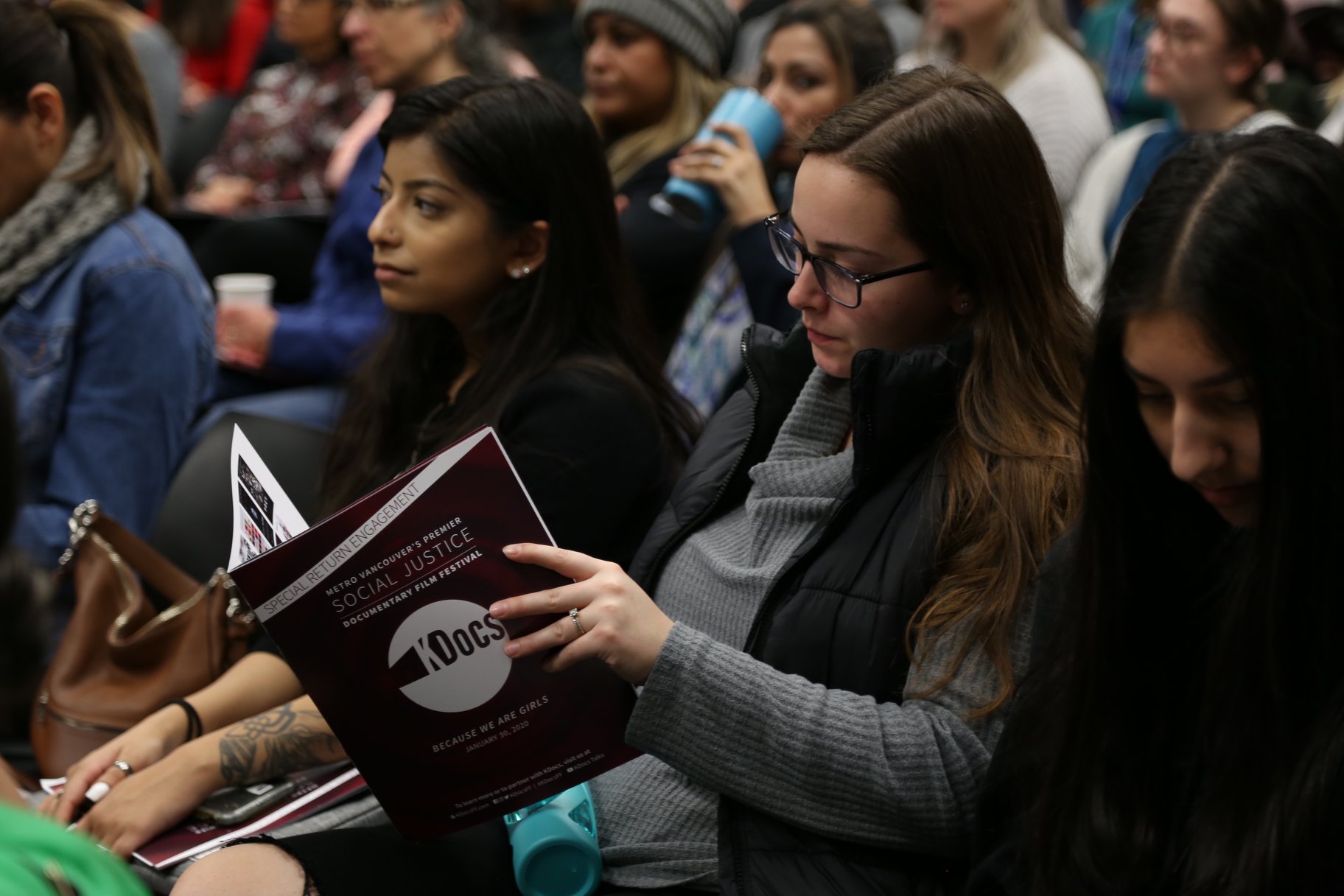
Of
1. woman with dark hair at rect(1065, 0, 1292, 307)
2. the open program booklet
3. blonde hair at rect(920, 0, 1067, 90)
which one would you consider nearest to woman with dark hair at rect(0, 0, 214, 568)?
the open program booklet

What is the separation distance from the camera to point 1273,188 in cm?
125

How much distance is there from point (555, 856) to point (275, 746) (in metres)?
0.55

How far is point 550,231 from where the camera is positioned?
2.32 meters

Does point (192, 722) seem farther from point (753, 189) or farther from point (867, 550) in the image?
point (753, 189)

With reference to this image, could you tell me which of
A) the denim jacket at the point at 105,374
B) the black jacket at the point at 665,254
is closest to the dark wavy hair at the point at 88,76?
the denim jacket at the point at 105,374

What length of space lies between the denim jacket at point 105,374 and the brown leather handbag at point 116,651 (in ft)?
1.25

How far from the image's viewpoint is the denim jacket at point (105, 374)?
8.83 feet

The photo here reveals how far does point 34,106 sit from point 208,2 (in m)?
3.48

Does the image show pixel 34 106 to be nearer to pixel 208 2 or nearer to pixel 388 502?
pixel 388 502

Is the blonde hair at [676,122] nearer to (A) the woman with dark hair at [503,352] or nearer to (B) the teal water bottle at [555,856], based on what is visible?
(A) the woman with dark hair at [503,352]

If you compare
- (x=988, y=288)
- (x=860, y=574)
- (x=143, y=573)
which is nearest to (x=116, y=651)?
(x=143, y=573)

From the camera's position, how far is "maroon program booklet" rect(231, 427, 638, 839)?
5.03 feet

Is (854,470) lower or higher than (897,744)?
higher

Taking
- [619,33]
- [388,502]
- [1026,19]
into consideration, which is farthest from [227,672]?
[1026,19]
